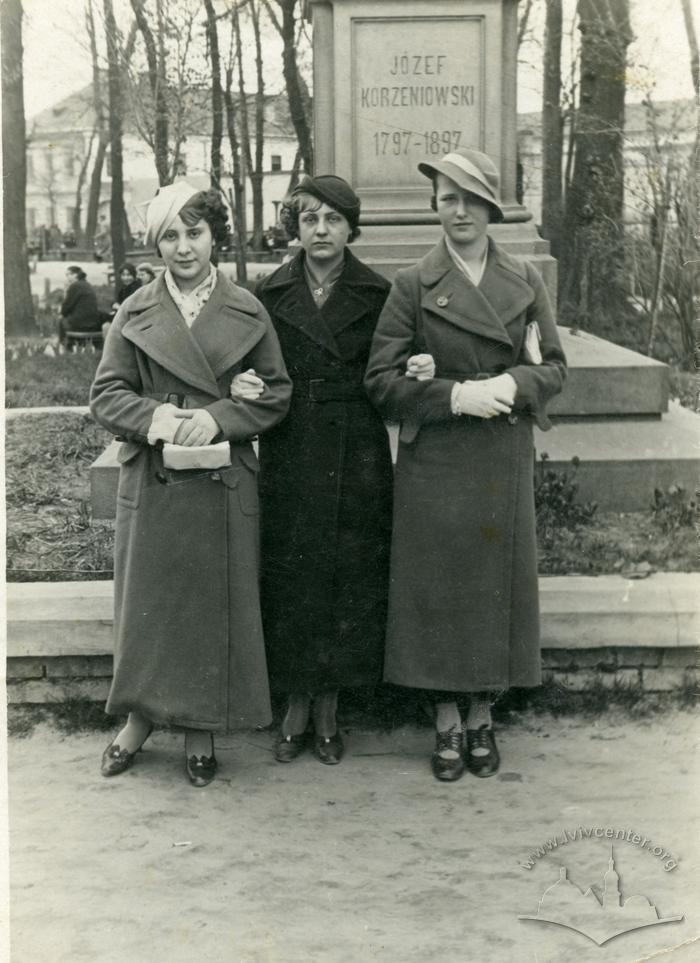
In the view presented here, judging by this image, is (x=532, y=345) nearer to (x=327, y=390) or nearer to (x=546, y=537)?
(x=327, y=390)

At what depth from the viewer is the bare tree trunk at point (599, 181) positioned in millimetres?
12409

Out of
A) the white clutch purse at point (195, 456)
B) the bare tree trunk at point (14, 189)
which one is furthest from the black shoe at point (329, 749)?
the bare tree trunk at point (14, 189)

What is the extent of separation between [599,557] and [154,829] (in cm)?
235

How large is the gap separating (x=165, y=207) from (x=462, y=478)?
1.27 meters

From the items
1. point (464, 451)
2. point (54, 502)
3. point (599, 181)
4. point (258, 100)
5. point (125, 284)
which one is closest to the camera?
point (464, 451)

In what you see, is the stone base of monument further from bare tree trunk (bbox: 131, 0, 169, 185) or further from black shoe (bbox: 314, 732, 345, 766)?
bare tree trunk (bbox: 131, 0, 169, 185)

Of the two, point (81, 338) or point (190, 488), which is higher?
point (190, 488)

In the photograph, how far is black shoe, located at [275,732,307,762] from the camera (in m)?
4.15

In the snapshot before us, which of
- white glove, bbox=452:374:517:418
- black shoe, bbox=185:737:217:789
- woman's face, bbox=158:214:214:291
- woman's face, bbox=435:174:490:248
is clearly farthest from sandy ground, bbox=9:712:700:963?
woman's face, bbox=435:174:490:248

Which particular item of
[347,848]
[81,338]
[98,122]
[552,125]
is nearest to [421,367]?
[347,848]

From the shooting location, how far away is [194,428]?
3725mm

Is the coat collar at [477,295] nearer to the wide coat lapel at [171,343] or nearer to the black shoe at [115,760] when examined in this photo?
the wide coat lapel at [171,343]

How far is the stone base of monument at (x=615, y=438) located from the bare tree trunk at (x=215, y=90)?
7.63 meters

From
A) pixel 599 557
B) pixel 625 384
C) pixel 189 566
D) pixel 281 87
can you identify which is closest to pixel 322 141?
pixel 625 384
